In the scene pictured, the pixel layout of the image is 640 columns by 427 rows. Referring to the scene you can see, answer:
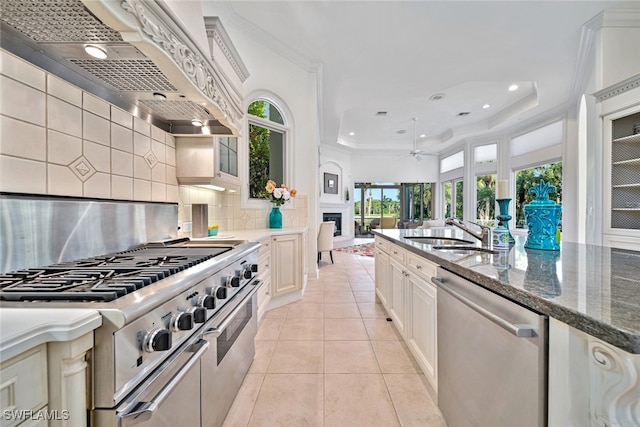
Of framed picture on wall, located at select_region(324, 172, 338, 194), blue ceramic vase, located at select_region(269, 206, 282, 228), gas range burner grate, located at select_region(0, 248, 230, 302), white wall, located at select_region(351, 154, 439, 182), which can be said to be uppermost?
white wall, located at select_region(351, 154, 439, 182)

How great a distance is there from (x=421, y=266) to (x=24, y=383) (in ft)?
5.44

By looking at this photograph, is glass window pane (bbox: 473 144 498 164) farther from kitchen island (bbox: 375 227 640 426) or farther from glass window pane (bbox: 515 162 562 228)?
kitchen island (bbox: 375 227 640 426)

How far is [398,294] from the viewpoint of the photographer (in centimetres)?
216

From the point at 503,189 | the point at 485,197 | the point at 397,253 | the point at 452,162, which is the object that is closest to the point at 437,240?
the point at 397,253

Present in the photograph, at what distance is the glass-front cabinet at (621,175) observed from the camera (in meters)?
2.87

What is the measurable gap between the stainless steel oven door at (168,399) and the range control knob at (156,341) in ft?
0.30

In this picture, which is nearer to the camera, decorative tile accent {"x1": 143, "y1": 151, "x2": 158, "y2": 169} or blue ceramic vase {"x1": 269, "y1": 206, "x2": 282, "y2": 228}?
decorative tile accent {"x1": 143, "y1": 151, "x2": 158, "y2": 169}

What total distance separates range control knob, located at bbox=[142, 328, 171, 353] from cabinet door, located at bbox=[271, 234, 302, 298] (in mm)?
1974

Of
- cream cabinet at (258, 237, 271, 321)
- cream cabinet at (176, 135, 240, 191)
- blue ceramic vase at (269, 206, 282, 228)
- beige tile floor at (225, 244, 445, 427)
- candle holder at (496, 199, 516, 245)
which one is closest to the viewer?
beige tile floor at (225, 244, 445, 427)

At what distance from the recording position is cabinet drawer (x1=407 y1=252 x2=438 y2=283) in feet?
4.82

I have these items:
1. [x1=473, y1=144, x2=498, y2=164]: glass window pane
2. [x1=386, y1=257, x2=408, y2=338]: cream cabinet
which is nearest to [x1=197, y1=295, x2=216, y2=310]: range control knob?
[x1=386, y1=257, x2=408, y2=338]: cream cabinet

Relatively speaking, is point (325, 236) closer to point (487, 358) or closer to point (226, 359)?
point (226, 359)

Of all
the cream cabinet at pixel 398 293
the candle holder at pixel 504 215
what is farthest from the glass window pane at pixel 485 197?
the candle holder at pixel 504 215

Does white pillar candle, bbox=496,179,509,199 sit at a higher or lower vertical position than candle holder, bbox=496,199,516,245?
higher
